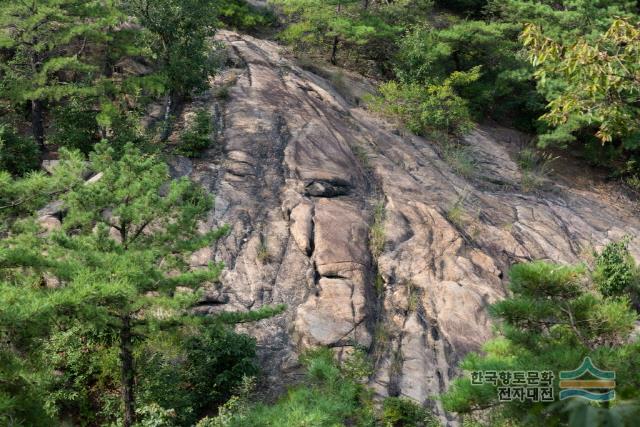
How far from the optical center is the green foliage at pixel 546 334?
4480 mm

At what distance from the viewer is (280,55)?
797 inches

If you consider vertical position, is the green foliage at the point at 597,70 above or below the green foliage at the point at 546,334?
above

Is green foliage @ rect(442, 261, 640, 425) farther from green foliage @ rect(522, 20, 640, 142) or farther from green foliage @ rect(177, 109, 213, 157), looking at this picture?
green foliage @ rect(177, 109, 213, 157)

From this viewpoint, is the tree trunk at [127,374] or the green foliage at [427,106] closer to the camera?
the tree trunk at [127,374]

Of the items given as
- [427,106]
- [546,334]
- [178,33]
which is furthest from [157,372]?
[427,106]

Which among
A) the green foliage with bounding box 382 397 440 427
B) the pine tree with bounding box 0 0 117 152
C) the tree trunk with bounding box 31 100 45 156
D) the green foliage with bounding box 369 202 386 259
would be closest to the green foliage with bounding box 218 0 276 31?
the pine tree with bounding box 0 0 117 152

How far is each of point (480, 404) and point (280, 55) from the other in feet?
57.8

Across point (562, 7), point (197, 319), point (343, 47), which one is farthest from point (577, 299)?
point (562, 7)

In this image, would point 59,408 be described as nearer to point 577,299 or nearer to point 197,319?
point 197,319

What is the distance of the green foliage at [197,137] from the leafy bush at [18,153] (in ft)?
10.9

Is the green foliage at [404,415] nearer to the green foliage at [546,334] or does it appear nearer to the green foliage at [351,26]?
the green foliage at [546,334]

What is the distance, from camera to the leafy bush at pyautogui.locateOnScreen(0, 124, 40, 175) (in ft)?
40.4

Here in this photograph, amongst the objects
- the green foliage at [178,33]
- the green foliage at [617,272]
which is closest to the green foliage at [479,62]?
the green foliage at [178,33]

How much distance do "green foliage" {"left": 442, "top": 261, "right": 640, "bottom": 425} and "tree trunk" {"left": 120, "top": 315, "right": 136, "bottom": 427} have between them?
461 cm
